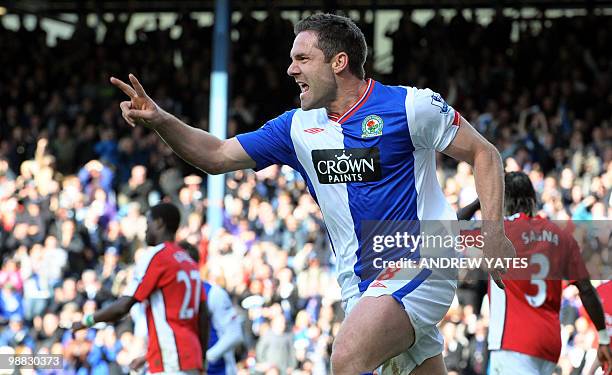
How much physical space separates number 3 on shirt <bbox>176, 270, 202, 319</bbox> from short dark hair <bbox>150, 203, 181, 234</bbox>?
0.32 meters

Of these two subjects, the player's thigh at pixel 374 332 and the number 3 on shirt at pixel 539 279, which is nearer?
the player's thigh at pixel 374 332

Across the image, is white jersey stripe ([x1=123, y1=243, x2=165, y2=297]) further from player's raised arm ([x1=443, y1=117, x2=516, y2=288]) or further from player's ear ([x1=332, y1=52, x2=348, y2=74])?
player's raised arm ([x1=443, y1=117, x2=516, y2=288])

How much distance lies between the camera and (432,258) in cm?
545

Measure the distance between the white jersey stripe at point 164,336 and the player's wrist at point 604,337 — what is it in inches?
117

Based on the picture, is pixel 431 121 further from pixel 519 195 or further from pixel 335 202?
pixel 519 195

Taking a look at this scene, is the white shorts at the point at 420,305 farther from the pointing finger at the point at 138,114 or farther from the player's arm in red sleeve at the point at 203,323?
the player's arm in red sleeve at the point at 203,323

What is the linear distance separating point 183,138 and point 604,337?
294 cm

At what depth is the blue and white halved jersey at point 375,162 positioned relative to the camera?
545cm

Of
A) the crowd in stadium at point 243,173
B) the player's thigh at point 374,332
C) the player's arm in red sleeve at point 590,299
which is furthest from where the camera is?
the crowd in stadium at point 243,173

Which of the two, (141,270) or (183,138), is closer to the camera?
(183,138)

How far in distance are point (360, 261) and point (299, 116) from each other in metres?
0.77

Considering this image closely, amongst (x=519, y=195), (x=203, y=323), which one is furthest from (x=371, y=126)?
(x=203, y=323)

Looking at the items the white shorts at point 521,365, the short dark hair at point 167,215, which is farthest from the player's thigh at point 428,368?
the short dark hair at point 167,215

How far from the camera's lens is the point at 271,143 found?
573 cm
